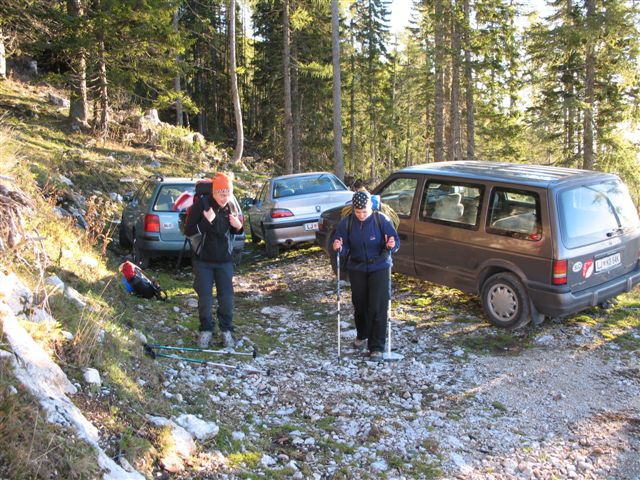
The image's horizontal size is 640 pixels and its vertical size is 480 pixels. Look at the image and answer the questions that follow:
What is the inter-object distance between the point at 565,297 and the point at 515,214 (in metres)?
1.18

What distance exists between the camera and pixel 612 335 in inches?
270

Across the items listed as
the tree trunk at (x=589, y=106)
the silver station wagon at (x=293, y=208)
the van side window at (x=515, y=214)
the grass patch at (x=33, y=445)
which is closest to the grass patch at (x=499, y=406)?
the van side window at (x=515, y=214)

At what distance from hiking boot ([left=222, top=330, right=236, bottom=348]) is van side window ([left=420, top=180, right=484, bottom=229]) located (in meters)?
3.35

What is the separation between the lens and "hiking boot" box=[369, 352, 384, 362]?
6.23 m

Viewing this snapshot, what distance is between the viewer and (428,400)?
17.5 ft

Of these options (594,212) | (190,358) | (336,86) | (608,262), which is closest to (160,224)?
(190,358)

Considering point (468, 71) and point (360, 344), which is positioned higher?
point (468, 71)

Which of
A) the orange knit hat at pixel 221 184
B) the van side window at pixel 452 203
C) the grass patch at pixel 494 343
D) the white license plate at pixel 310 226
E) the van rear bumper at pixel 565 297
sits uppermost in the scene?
the orange knit hat at pixel 221 184

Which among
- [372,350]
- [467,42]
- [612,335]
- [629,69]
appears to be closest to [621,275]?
[612,335]

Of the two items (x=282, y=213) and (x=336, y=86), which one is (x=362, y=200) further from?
(x=336, y=86)

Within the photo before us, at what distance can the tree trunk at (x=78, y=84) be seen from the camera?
1670cm

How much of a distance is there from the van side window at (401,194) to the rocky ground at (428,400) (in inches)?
61.5

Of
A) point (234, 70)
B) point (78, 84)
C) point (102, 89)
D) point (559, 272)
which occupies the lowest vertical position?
point (559, 272)

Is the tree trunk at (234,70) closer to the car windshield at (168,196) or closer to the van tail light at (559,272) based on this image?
the car windshield at (168,196)
